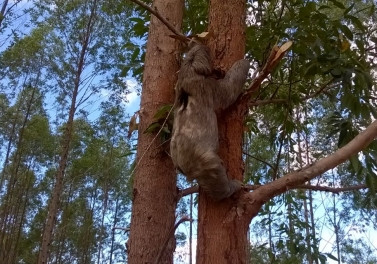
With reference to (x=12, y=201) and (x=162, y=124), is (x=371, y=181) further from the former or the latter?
(x=12, y=201)

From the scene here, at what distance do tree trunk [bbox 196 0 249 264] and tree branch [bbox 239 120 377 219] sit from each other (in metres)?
0.07

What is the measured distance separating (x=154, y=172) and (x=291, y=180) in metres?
0.97

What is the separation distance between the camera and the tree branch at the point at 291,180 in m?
1.94

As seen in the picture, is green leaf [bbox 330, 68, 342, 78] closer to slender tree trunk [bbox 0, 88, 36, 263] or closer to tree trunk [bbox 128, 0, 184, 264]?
tree trunk [bbox 128, 0, 184, 264]

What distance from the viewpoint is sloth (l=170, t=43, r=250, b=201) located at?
6.46 feet

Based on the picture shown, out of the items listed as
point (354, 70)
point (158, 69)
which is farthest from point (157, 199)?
point (354, 70)

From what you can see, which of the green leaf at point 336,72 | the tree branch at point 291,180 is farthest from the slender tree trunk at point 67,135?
the tree branch at point 291,180

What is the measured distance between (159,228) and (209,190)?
2.29 ft

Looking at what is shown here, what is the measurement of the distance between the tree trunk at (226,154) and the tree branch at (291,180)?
7cm

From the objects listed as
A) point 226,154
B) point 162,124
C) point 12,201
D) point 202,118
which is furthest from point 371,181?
point 12,201

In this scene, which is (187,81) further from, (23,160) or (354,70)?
(23,160)

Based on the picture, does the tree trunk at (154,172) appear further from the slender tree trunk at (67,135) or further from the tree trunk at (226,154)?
the slender tree trunk at (67,135)

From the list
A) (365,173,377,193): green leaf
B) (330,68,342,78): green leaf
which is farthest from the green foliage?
(365,173,377,193): green leaf

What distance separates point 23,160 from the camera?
1758 centimetres
